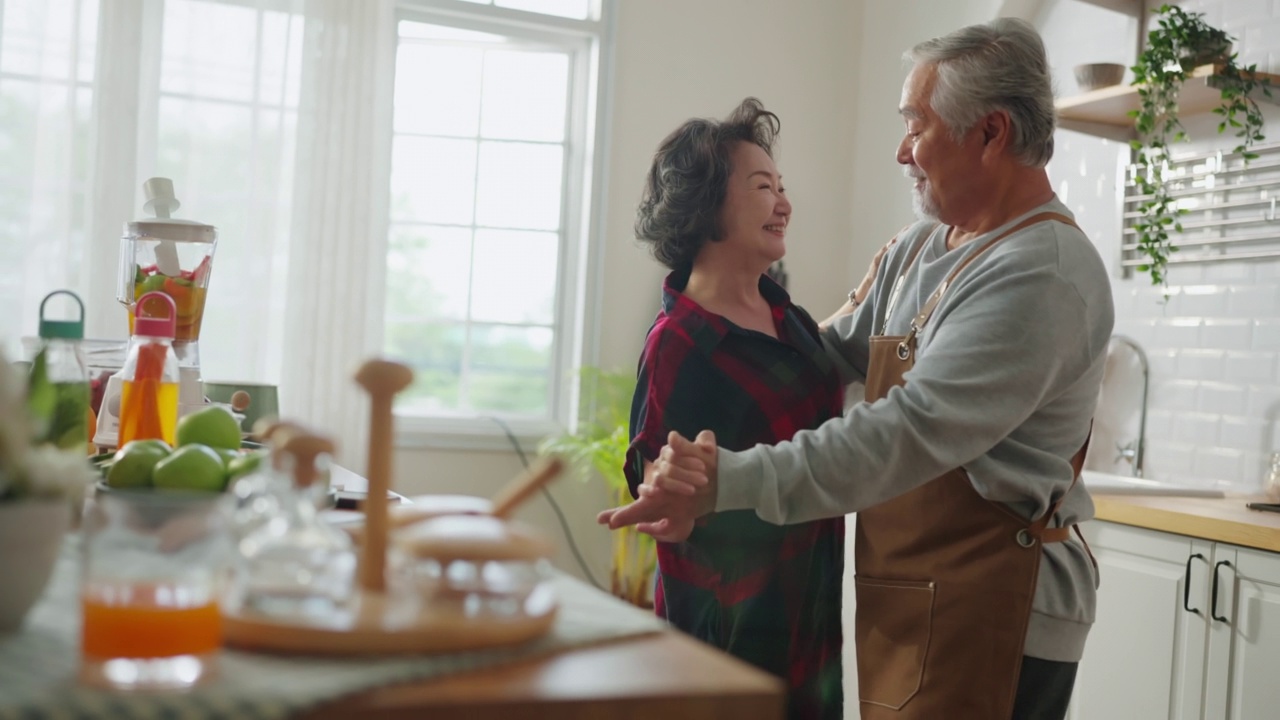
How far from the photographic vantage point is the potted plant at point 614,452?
169 inches

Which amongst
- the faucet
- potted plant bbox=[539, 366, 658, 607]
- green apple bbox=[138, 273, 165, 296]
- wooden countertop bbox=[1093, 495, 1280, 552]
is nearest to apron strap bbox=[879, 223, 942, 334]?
wooden countertop bbox=[1093, 495, 1280, 552]

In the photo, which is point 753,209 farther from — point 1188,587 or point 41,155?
point 41,155

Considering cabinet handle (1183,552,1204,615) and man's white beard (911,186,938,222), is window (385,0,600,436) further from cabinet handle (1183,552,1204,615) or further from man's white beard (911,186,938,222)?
man's white beard (911,186,938,222)

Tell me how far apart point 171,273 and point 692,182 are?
102 centimetres

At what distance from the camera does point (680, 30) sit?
15.7 feet

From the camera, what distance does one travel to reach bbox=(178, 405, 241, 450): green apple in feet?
4.44

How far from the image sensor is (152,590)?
0.69 meters

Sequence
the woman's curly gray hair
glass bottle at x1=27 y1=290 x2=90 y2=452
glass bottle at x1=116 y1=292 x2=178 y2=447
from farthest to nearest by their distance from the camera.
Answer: the woman's curly gray hair < glass bottle at x1=116 y1=292 x2=178 y2=447 < glass bottle at x1=27 y1=290 x2=90 y2=452

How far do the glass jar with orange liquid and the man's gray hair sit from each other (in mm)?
1398

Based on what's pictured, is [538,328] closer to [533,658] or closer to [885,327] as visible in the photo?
[885,327]

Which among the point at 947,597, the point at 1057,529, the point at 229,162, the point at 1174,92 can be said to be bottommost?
the point at 947,597

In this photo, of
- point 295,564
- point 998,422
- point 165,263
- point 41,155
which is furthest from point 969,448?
point 41,155

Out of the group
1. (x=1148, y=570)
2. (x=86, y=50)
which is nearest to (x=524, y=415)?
(x=86, y=50)

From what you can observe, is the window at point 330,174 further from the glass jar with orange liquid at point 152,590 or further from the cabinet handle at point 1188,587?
the glass jar with orange liquid at point 152,590
